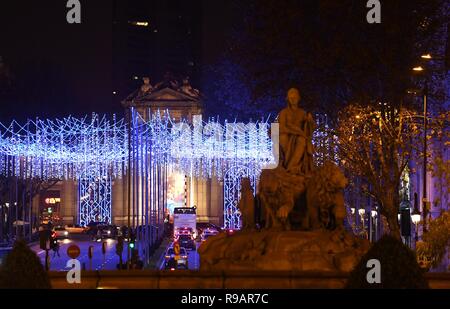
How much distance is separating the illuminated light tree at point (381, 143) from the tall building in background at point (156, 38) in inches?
4612

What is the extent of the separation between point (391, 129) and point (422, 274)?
60.4 feet

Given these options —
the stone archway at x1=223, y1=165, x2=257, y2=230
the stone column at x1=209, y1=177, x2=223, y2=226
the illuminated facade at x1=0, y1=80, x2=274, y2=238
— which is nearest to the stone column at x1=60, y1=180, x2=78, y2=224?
the illuminated facade at x1=0, y1=80, x2=274, y2=238

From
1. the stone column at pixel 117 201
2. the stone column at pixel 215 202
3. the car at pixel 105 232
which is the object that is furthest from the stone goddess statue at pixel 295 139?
the stone column at pixel 215 202

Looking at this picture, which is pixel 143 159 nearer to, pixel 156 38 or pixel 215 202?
pixel 215 202

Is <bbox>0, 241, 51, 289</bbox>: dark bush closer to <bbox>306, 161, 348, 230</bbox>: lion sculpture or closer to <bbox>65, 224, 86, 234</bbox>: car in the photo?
<bbox>306, 161, 348, 230</bbox>: lion sculpture

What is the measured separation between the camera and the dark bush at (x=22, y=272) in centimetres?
1320

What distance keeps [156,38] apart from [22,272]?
14101 cm

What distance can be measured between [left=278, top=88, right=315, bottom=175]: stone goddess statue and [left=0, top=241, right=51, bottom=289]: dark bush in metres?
10.2

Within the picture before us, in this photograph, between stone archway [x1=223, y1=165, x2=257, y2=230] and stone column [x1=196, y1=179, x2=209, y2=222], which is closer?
stone archway [x1=223, y1=165, x2=257, y2=230]

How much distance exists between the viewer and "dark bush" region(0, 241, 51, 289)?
520 inches
